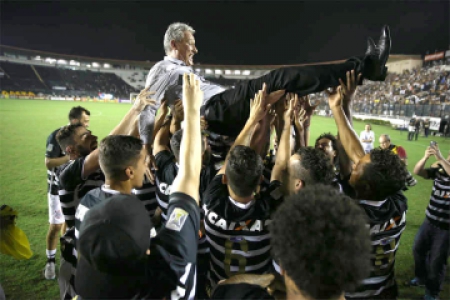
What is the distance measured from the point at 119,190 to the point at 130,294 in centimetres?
97

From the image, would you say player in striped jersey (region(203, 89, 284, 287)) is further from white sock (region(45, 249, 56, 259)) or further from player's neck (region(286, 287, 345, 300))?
white sock (region(45, 249, 56, 259))

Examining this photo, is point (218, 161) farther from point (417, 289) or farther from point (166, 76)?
point (417, 289)

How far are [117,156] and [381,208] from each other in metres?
1.97

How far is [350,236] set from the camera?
88cm

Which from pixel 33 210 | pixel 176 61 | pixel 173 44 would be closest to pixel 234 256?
pixel 176 61

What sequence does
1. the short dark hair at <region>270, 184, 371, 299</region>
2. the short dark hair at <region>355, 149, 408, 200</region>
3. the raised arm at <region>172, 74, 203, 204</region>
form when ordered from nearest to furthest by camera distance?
the short dark hair at <region>270, 184, 371, 299</region> < the raised arm at <region>172, 74, 203, 204</region> < the short dark hair at <region>355, 149, 408, 200</region>

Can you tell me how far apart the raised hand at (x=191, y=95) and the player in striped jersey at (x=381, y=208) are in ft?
4.45

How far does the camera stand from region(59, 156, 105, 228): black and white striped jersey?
244 centimetres

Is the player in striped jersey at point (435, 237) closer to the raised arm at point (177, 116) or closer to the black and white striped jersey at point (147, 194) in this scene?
the raised arm at point (177, 116)

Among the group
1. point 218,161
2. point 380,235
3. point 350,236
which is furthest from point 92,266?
point 218,161

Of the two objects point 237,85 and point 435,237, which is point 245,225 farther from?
point 435,237

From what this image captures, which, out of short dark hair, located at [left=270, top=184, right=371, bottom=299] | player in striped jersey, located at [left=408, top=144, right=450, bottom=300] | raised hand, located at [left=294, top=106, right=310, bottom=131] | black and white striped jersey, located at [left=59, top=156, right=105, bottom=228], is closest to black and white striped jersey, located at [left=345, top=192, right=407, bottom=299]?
short dark hair, located at [left=270, top=184, right=371, bottom=299]

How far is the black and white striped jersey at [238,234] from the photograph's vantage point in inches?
76.4

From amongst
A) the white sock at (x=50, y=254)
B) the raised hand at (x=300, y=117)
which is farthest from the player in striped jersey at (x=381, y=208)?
the white sock at (x=50, y=254)
